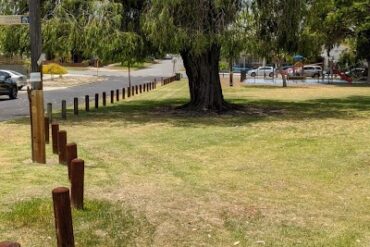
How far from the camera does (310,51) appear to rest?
20594mm

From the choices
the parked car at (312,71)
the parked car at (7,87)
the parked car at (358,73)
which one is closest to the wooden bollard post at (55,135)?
the parked car at (7,87)

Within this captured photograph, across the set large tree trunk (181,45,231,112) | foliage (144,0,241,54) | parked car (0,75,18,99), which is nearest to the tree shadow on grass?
large tree trunk (181,45,231,112)

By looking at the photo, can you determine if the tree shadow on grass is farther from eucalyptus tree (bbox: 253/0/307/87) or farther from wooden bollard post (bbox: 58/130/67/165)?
wooden bollard post (bbox: 58/130/67/165)

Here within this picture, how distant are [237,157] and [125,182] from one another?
3077 millimetres

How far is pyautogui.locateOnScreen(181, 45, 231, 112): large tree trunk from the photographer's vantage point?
Answer: 20094 millimetres

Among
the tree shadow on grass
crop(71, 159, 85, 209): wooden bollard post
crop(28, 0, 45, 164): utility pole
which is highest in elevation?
crop(28, 0, 45, 164): utility pole

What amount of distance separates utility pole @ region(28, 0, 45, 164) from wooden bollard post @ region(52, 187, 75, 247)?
4.67 metres

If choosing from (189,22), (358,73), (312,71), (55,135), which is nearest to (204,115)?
(189,22)

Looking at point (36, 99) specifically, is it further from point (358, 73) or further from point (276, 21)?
point (358, 73)

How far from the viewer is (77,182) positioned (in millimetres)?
6703

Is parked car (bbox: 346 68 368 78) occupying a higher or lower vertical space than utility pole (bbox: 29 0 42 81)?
lower

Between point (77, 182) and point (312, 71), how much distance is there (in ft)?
197

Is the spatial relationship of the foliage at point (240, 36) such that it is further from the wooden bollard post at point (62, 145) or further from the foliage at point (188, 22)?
the wooden bollard post at point (62, 145)

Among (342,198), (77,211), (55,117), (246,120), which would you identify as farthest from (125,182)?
(55,117)
